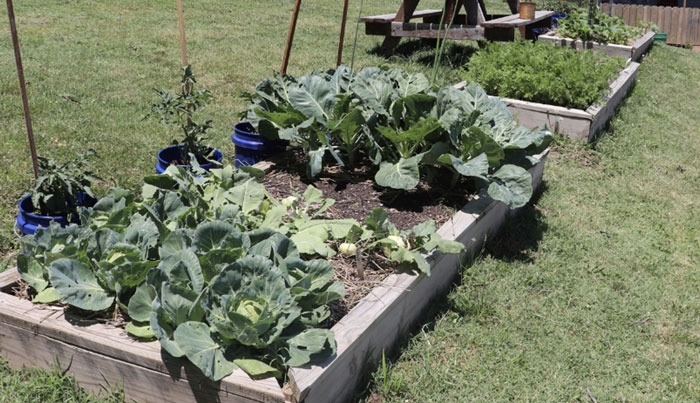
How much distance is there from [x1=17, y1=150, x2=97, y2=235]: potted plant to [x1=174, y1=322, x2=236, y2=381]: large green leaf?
139 cm

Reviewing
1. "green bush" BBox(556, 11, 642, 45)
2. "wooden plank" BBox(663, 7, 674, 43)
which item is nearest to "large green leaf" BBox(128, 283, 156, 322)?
"green bush" BBox(556, 11, 642, 45)

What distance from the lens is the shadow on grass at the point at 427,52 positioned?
29.9 feet

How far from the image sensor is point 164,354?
250 centimetres

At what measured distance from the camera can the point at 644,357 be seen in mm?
3359

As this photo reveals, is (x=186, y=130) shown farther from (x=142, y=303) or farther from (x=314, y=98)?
(x=142, y=303)

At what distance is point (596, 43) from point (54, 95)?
721cm

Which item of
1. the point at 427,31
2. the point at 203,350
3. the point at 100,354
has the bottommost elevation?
the point at 100,354

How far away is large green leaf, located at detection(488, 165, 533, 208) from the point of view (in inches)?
155

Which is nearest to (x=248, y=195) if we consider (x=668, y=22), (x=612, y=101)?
(x=612, y=101)

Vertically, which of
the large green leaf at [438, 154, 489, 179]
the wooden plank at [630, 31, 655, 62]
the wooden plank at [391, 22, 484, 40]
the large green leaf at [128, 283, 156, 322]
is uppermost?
the wooden plank at [391, 22, 484, 40]

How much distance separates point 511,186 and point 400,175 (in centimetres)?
68

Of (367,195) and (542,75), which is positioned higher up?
(542,75)

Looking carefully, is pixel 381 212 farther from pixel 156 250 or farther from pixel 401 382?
pixel 156 250

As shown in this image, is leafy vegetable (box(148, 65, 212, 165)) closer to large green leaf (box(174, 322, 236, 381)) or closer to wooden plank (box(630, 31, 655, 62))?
large green leaf (box(174, 322, 236, 381))
